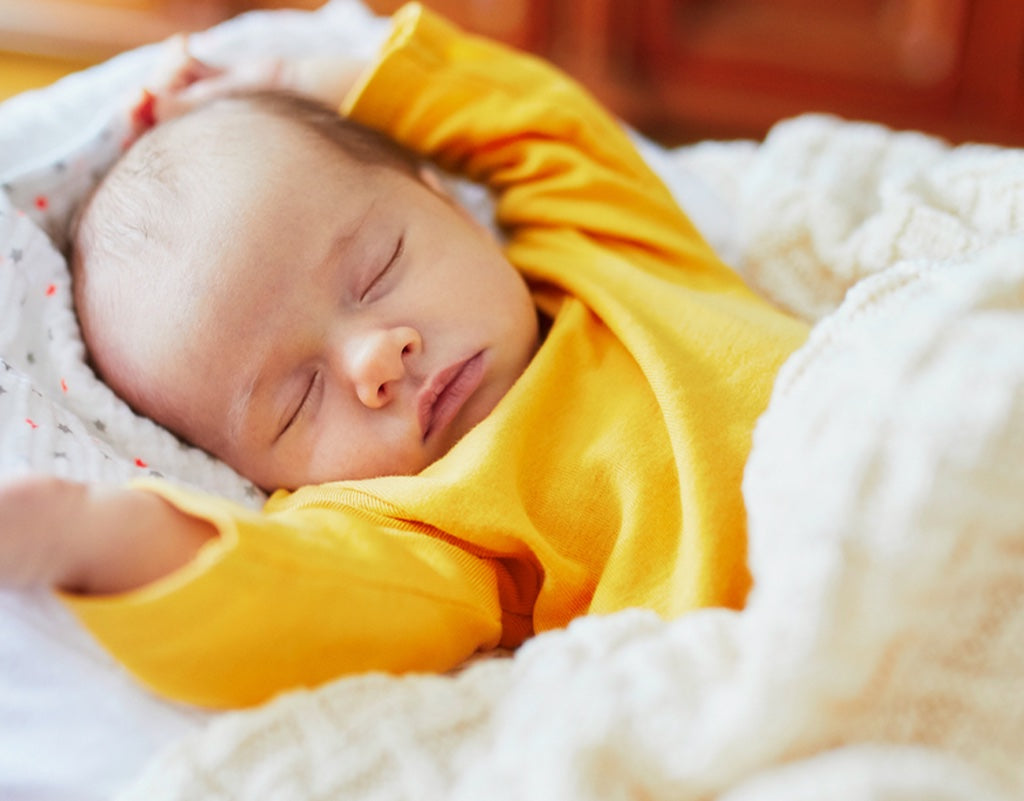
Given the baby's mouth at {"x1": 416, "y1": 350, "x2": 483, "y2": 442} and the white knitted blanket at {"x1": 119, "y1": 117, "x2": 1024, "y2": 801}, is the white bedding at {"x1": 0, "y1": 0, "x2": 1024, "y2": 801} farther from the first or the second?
the baby's mouth at {"x1": 416, "y1": 350, "x2": 483, "y2": 442}

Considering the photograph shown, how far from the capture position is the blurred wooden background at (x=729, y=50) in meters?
2.17

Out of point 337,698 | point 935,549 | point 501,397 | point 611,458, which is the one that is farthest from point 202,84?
point 935,549

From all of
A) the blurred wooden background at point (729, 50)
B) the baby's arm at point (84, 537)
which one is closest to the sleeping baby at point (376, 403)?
the baby's arm at point (84, 537)

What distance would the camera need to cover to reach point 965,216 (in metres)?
1.03

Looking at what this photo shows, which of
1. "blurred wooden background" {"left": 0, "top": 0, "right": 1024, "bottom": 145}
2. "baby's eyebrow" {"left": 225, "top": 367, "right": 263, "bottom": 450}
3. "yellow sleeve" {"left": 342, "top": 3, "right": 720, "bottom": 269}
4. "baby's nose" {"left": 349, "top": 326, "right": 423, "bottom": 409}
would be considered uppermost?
"yellow sleeve" {"left": 342, "top": 3, "right": 720, "bottom": 269}

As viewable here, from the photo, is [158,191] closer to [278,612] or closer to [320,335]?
[320,335]

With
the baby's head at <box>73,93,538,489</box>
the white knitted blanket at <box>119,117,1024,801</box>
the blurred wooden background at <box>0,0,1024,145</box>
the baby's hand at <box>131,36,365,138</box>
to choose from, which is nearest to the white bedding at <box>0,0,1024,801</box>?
the white knitted blanket at <box>119,117,1024,801</box>

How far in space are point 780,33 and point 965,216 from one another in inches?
55.0

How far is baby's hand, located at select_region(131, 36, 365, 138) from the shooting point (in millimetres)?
1167

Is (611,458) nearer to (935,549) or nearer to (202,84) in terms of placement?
(935,549)

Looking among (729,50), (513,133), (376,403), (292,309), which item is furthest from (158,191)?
(729,50)

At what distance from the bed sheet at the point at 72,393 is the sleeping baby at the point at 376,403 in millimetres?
29

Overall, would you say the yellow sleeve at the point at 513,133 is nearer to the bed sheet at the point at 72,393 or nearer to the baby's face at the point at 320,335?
the bed sheet at the point at 72,393

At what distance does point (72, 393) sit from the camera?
923mm
